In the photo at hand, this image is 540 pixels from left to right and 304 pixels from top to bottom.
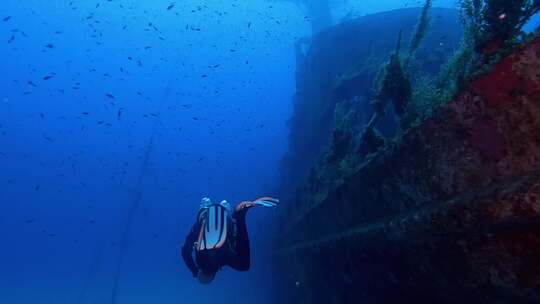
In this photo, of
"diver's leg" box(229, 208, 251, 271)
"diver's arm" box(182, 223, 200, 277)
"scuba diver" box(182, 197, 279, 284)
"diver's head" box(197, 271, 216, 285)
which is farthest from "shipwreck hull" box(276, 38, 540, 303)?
"diver's arm" box(182, 223, 200, 277)

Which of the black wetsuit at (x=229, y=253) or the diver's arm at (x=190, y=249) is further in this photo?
the diver's arm at (x=190, y=249)

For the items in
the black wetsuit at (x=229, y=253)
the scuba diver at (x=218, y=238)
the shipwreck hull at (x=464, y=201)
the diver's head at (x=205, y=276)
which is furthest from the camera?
the diver's head at (x=205, y=276)

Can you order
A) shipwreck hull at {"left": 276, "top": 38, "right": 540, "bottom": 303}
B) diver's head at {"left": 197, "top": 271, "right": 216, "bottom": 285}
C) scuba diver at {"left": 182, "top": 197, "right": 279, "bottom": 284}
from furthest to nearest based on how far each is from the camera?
diver's head at {"left": 197, "top": 271, "right": 216, "bottom": 285}, scuba diver at {"left": 182, "top": 197, "right": 279, "bottom": 284}, shipwreck hull at {"left": 276, "top": 38, "right": 540, "bottom": 303}

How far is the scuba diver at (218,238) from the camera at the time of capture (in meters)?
4.38

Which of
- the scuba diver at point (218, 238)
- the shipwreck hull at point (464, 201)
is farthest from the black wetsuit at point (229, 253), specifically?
the shipwreck hull at point (464, 201)

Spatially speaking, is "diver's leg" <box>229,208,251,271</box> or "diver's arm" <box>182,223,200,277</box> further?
"diver's arm" <box>182,223,200,277</box>

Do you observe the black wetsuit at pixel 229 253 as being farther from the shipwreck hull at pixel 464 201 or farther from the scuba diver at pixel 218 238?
the shipwreck hull at pixel 464 201

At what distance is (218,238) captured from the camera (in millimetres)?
4395

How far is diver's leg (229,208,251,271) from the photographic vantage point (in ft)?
15.5

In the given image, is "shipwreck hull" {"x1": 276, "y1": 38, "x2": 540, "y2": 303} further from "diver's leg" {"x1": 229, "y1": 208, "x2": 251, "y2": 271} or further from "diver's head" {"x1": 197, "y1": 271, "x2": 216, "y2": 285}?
"diver's head" {"x1": 197, "y1": 271, "x2": 216, "y2": 285}

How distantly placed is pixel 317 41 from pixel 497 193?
14.3m

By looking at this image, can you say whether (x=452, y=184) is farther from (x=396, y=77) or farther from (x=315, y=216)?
(x=315, y=216)

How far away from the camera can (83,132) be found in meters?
120

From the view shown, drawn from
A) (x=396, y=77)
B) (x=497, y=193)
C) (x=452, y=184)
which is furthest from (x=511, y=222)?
(x=396, y=77)
